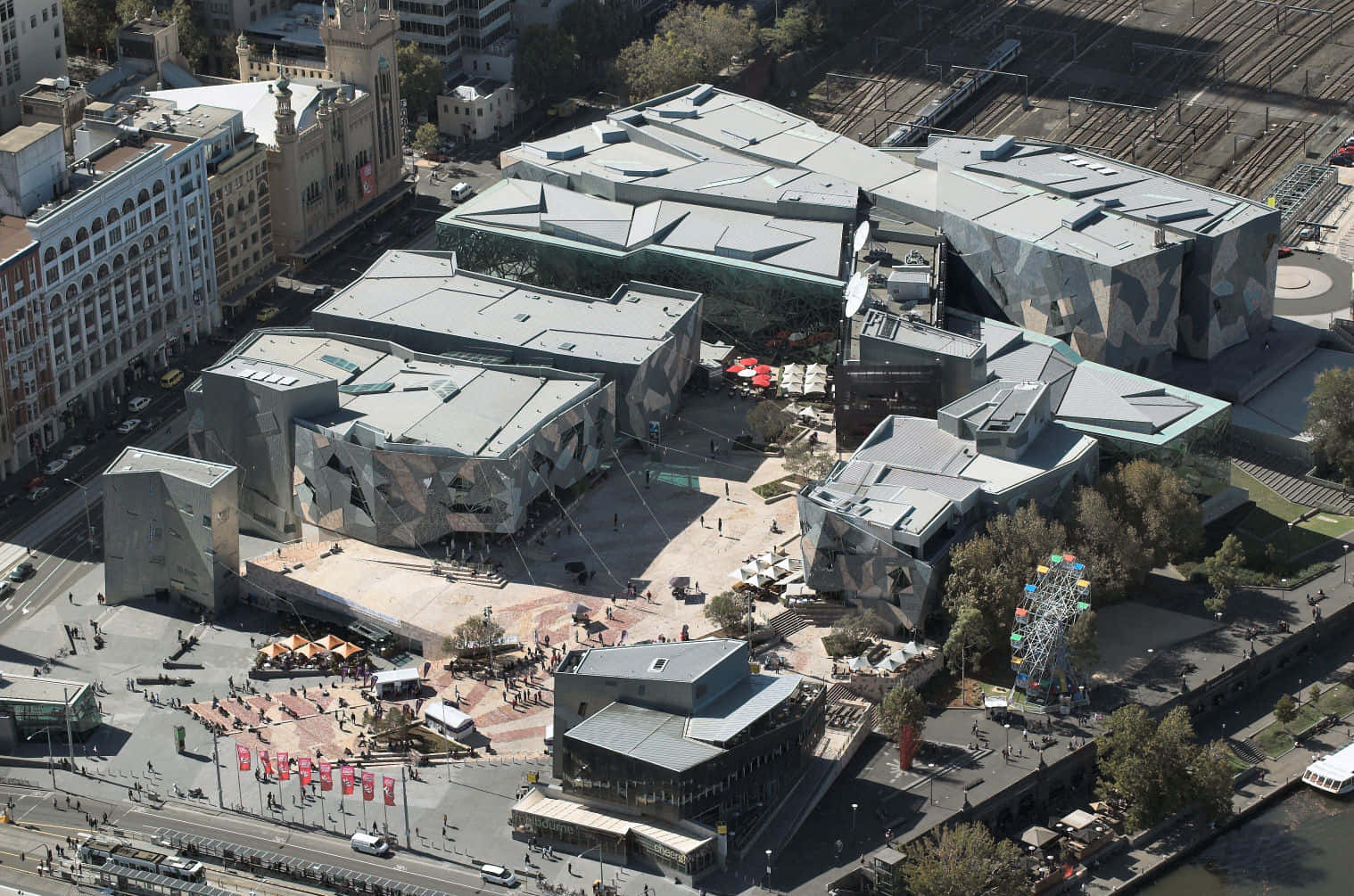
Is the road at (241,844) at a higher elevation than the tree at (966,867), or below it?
below

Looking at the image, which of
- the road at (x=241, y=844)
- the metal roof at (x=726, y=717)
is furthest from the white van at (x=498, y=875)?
the metal roof at (x=726, y=717)

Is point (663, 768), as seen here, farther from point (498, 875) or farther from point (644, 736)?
point (498, 875)

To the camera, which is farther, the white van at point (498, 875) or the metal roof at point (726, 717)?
the metal roof at point (726, 717)

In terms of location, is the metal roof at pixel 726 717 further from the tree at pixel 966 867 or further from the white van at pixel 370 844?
the white van at pixel 370 844

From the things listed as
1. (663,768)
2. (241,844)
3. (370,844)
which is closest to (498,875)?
(370,844)

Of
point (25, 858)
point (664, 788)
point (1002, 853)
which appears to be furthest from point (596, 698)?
point (25, 858)

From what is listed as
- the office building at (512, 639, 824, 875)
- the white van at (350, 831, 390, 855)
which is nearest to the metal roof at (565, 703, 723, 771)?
the office building at (512, 639, 824, 875)

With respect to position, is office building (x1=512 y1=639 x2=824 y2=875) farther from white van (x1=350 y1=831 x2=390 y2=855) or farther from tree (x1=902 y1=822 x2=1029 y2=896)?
tree (x1=902 y1=822 x2=1029 y2=896)
